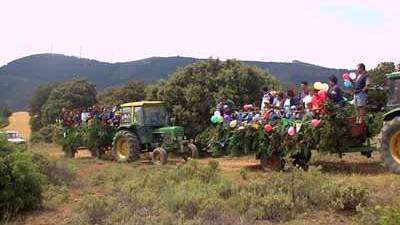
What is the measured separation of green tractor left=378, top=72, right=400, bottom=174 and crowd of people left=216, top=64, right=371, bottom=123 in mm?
664

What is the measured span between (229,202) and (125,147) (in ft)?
38.5

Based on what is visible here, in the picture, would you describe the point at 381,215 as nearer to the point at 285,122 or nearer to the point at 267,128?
the point at 285,122

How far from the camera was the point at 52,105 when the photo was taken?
164 feet

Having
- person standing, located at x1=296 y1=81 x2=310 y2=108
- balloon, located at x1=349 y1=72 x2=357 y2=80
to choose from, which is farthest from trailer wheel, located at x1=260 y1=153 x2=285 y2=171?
balloon, located at x1=349 y1=72 x2=357 y2=80

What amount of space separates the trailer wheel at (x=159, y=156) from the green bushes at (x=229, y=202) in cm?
790

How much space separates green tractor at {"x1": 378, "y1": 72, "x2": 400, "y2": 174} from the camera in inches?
445

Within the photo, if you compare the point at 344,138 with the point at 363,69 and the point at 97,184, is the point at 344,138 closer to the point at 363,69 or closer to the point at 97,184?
the point at 363,69

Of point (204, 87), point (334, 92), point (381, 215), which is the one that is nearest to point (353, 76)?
point (334, 92)

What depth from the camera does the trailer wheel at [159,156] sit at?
18.1 meters

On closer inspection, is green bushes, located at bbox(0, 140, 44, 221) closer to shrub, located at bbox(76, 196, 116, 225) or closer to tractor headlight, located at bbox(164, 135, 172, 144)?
shrub, located at bbox(76, 196, 116, 225)

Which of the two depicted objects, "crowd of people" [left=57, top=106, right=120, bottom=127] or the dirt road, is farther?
the dirt road

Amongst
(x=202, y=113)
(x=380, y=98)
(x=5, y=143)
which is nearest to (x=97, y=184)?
(x=5, y=143)

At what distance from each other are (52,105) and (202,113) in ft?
99.3

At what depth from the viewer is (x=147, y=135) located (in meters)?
19.8
